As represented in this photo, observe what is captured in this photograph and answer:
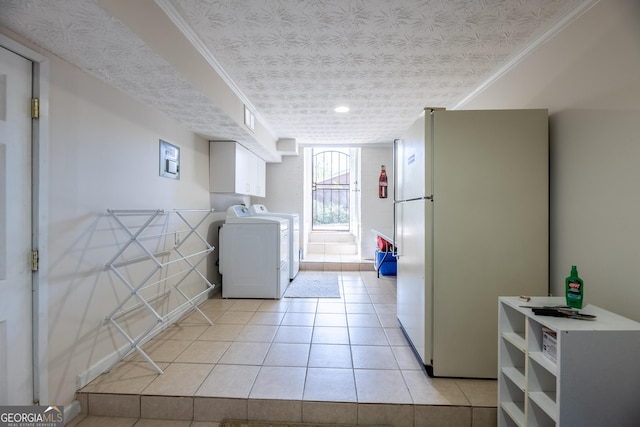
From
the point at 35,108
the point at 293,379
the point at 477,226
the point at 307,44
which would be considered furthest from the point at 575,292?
the point at 35,108

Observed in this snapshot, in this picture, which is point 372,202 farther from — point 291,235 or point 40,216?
point 40,216

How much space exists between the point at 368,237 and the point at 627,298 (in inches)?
157

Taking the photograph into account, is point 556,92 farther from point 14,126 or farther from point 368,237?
point 368,237

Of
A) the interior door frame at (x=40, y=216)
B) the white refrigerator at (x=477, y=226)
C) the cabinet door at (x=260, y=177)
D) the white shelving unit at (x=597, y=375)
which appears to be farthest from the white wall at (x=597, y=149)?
the cabinet door at (x=260, y=177)

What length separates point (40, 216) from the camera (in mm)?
1449

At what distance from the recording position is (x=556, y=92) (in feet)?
5.81

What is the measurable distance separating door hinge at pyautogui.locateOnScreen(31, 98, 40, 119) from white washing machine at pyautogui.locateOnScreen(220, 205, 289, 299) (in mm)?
2143

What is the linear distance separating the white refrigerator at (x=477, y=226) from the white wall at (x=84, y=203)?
2098 millimetres

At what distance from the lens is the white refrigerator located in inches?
69.4

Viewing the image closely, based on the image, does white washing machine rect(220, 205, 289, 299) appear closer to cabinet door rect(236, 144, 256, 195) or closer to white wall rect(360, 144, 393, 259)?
cabinet door rect(236, 144, 256, 195)

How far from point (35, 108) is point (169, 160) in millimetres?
1148

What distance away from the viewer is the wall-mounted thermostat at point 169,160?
2.47 metres

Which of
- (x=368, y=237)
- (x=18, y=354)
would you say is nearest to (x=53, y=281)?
(x=18, y=354)

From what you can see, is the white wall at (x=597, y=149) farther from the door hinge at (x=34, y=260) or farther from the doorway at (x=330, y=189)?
the doorway at (x=330, y=189)
